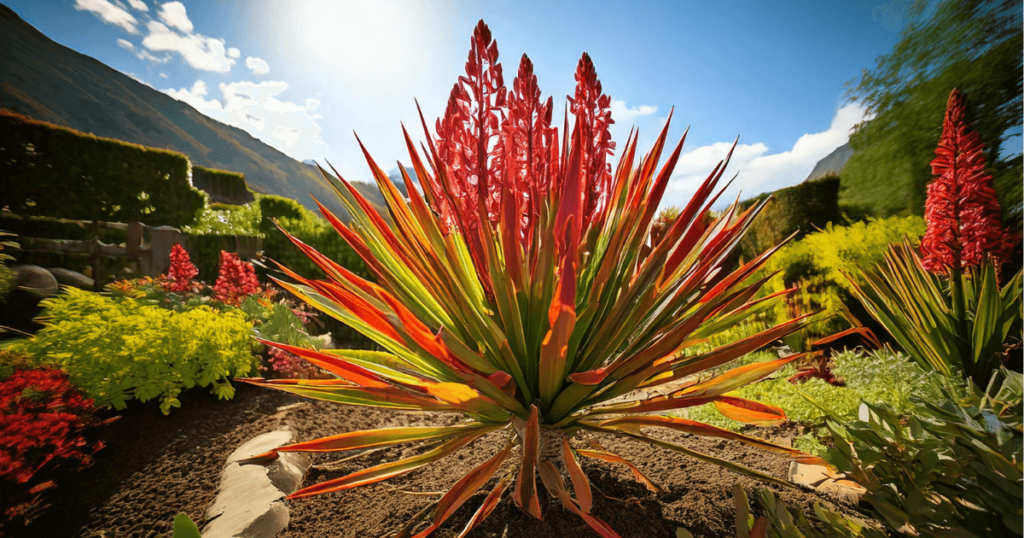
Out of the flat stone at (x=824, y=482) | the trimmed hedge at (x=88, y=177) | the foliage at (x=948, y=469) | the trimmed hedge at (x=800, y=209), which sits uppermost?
the trimmed hedge at (x=88, y=177)

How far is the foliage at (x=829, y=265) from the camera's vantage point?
12.6ft

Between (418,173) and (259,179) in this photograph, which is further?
(259,179)

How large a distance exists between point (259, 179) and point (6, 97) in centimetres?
3174

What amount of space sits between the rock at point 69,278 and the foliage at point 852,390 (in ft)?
25.0

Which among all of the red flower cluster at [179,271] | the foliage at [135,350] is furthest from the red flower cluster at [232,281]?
the foliage at [135,350]

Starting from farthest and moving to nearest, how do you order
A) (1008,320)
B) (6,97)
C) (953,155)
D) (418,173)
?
(6,97), (953,155), (1008,320), (418,173)

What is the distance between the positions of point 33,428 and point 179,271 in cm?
258

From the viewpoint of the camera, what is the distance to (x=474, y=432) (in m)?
0.90

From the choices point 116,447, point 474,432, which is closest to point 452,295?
point 474,432

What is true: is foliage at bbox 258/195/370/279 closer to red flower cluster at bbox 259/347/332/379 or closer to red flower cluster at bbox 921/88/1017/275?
red flower cluster at bbox 259/347/332/379

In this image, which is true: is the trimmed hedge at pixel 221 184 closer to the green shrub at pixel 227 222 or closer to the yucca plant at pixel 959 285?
the green shrub at pixel 227 222

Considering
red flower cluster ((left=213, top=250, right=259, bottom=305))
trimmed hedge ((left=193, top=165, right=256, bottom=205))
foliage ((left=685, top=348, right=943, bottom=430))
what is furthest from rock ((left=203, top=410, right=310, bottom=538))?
trimmed hedge ((left=193, top=165, right=256, bottom=205))

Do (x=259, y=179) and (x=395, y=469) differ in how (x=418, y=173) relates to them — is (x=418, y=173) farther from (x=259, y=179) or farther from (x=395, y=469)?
(x=259, y=179)

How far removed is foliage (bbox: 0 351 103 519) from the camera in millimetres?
1613
